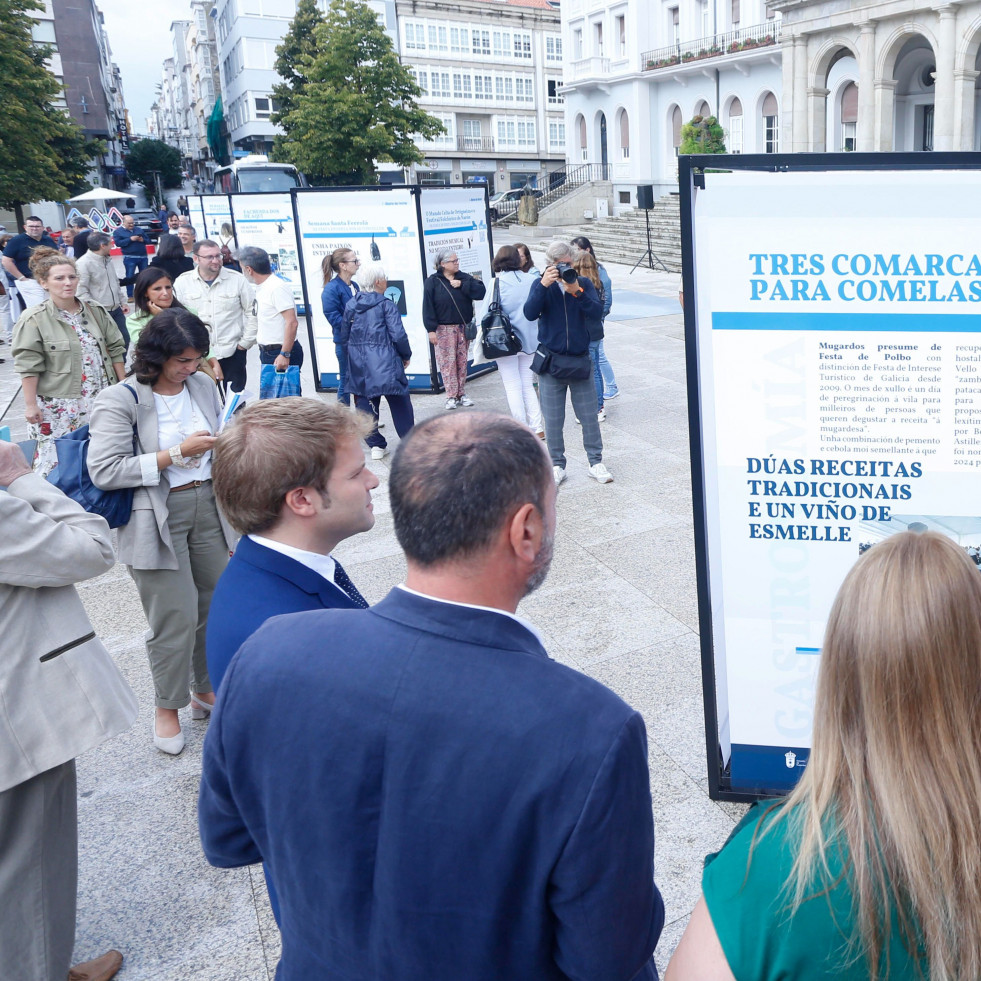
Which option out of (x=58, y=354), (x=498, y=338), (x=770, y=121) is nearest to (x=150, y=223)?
(x=770, y=121)

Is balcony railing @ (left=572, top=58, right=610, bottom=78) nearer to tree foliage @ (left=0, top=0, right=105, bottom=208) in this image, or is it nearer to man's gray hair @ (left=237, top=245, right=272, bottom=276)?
tree foliage @ (left=0, top=0, right=105, bottom=208)

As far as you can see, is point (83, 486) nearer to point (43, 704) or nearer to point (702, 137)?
point (43, 704)

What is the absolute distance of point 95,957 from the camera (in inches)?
113

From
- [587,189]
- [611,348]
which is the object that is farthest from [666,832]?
[587,189]

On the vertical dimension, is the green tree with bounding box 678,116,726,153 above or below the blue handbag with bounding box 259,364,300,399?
above

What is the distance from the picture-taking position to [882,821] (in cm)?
116

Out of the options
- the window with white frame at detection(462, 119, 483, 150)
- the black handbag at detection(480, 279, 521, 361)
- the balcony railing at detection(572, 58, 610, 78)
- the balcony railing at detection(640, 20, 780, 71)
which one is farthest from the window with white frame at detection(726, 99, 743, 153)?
the black handbag at detection(480, 279, 521, 361)

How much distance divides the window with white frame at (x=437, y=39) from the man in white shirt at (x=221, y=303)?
56.1 meters

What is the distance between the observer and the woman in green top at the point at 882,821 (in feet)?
3.75

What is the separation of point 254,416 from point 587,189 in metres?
37.7

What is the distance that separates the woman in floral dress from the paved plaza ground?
134cm

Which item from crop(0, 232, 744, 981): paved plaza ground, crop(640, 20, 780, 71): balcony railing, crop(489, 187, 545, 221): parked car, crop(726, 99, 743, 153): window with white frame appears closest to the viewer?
crop(0, 232, 744, 981): paved plaza ground

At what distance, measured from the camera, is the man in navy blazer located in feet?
6.89

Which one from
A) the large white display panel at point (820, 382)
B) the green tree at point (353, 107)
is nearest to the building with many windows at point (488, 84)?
the green tree at point (353, 107)
